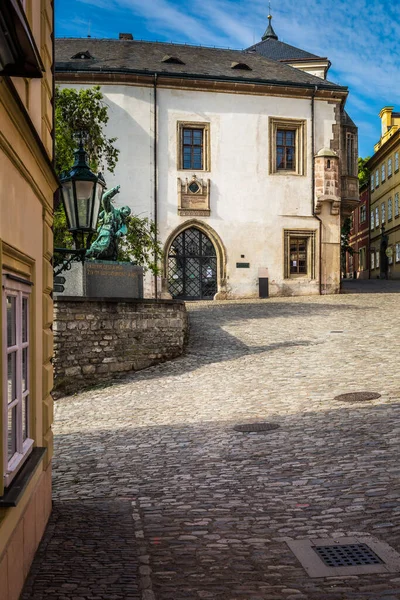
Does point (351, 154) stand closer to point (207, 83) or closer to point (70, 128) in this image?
point (207, 83)

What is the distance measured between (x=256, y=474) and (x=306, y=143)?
26.1m

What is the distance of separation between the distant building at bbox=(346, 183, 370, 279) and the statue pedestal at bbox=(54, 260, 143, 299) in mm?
42303

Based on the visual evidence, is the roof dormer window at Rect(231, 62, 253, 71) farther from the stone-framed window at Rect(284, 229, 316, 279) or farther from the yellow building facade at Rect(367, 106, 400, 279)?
the yellow building facade at Rect(367, 106, 400, 279)

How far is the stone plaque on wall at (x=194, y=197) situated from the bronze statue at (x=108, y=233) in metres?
12.8

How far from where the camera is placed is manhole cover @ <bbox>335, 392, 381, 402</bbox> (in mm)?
10382

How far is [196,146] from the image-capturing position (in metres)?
30.1

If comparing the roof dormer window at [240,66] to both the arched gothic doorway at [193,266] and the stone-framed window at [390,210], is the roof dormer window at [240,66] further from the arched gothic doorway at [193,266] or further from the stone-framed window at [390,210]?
the stone-framed window at [390,210]

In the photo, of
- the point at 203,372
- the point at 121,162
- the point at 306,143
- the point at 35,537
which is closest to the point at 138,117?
the point at 121,162

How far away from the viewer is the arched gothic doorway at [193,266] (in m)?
30.2

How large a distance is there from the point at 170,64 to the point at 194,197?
648 cm

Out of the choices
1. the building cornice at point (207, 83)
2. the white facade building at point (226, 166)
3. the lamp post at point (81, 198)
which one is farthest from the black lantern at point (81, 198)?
the building cornice at point (207, 83)

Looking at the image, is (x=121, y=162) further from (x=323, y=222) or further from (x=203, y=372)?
(x=203, y=372)

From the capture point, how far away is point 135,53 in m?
31.9

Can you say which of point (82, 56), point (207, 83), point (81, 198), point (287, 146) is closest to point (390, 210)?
point (287, 146)
